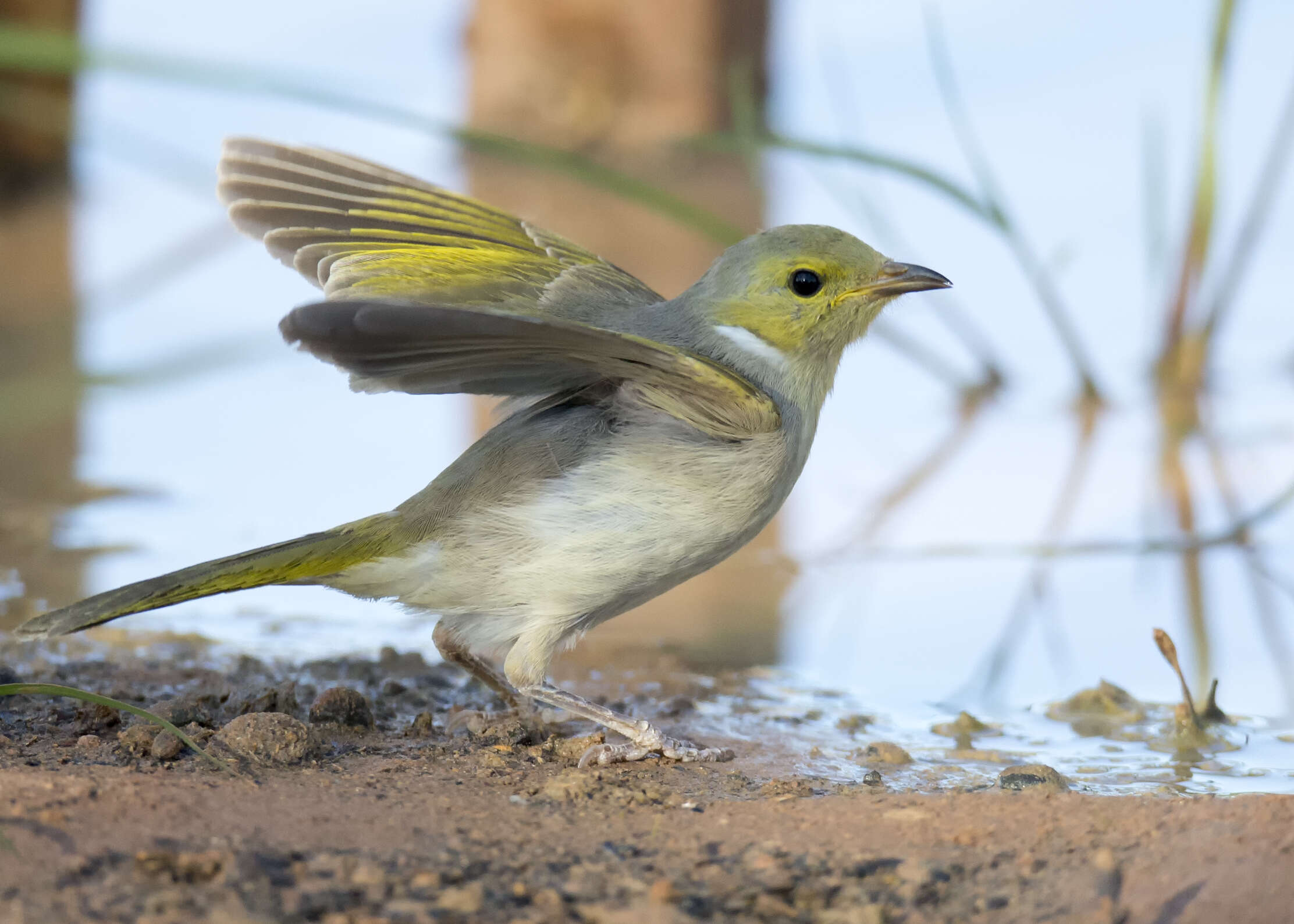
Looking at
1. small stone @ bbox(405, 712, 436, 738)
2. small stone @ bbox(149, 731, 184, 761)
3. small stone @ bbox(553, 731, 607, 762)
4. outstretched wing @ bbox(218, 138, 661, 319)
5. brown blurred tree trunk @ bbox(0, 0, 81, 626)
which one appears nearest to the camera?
small stone @ bbox(149, 731, 184, 761)

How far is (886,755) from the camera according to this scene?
157 inches

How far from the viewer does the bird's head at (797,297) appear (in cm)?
424

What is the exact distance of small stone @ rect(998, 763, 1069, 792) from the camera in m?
3.59

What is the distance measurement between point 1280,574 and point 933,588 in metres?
1.27

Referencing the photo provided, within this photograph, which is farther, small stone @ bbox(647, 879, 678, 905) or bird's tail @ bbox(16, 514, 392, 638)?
bird's tail @ bbox(16, 514, 392, 638)

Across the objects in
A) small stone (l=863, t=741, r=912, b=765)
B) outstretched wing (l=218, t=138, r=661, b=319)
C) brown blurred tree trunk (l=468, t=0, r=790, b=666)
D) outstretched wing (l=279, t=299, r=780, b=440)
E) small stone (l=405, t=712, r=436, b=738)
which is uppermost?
brown blurred tree trunk (l=468, t=0, r=790, b=666)

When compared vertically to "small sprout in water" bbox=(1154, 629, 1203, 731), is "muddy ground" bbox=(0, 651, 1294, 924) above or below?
below

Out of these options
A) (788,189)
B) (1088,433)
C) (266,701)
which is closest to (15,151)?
(788,189)

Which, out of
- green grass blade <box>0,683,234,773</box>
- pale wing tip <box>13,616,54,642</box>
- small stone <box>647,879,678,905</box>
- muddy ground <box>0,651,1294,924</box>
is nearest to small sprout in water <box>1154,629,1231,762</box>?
muddy ground <box>0,651,1294,924</box>

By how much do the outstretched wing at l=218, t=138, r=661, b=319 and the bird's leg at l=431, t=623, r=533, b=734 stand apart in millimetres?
941

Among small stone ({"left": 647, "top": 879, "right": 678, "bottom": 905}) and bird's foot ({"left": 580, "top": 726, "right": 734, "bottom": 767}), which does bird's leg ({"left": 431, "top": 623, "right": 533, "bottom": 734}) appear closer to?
bird's foot ({"left": 580, "top": 726, "right": 734, "bottom": 767})

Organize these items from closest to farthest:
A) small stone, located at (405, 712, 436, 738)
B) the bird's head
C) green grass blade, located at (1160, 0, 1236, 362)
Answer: small stone, located at (405, 712, 436, 738) → the bird's head → green grass blade, located at (1160, 0, 1236, 362)

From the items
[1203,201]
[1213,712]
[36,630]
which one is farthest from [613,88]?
[36,630]

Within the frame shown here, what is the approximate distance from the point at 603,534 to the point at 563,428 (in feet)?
1.11
